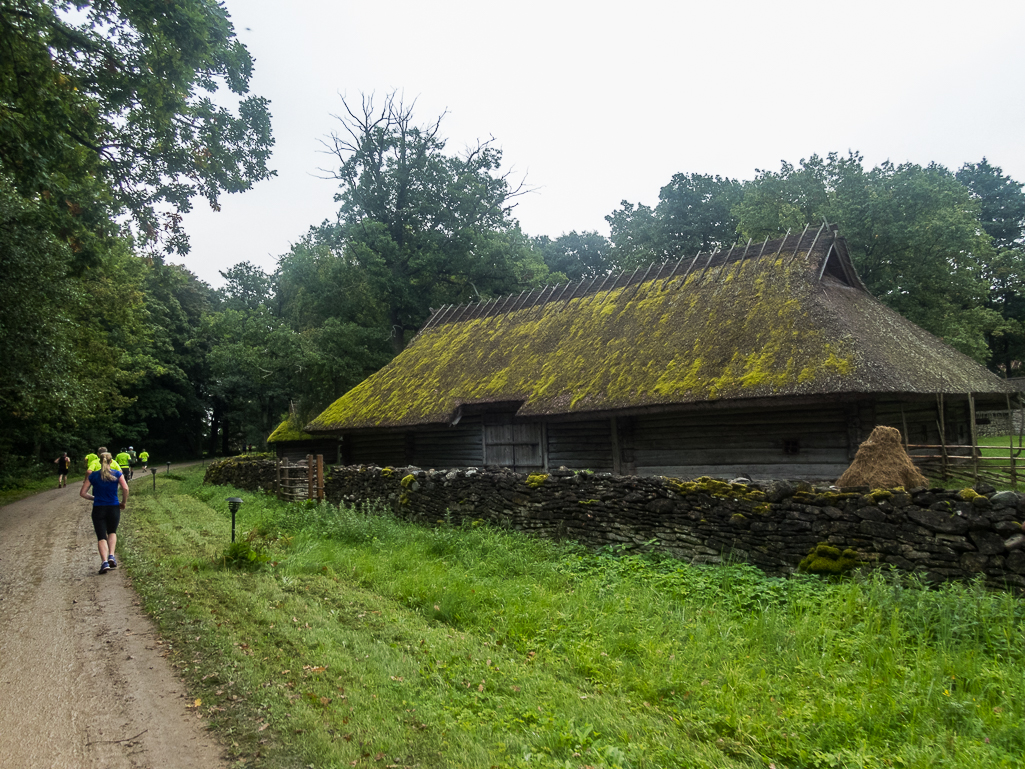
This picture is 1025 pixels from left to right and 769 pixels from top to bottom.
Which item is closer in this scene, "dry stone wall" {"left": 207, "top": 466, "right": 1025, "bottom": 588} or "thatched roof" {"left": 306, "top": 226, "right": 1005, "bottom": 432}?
"dry stone wall" {"left": 207, "top": 466, "right": 1025, "bottom": 588}

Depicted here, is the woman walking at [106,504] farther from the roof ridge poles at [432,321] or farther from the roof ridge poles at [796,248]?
the roof ridge poles at [432,321]

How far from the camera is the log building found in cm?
1124

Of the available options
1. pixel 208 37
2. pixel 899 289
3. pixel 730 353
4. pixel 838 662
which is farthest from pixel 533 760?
pixel 899 289

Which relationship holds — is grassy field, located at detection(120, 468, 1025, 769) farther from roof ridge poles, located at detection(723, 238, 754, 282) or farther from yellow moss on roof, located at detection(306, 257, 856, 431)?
roof ridge poles, located at detection(723, 238, 754, 282)

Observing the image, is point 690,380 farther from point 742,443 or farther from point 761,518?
point 761,518

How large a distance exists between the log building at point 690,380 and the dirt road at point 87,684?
9.09m

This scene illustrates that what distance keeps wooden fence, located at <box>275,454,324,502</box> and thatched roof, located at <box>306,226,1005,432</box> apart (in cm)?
258

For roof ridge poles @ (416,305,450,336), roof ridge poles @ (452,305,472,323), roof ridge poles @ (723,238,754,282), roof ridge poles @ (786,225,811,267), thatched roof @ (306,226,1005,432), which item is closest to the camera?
thatched roof @ (306,226,1005,432)

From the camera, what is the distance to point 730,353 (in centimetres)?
1215

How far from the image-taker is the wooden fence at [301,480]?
573 inches

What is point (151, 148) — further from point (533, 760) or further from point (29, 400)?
point (533, 760)

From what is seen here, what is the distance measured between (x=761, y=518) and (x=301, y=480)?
11660 millimetres

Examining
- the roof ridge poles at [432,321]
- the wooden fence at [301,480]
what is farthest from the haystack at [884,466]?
the roof ridge poles at [432,321]

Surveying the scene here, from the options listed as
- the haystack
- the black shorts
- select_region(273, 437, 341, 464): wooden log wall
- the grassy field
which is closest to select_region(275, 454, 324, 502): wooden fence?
the black shorts
